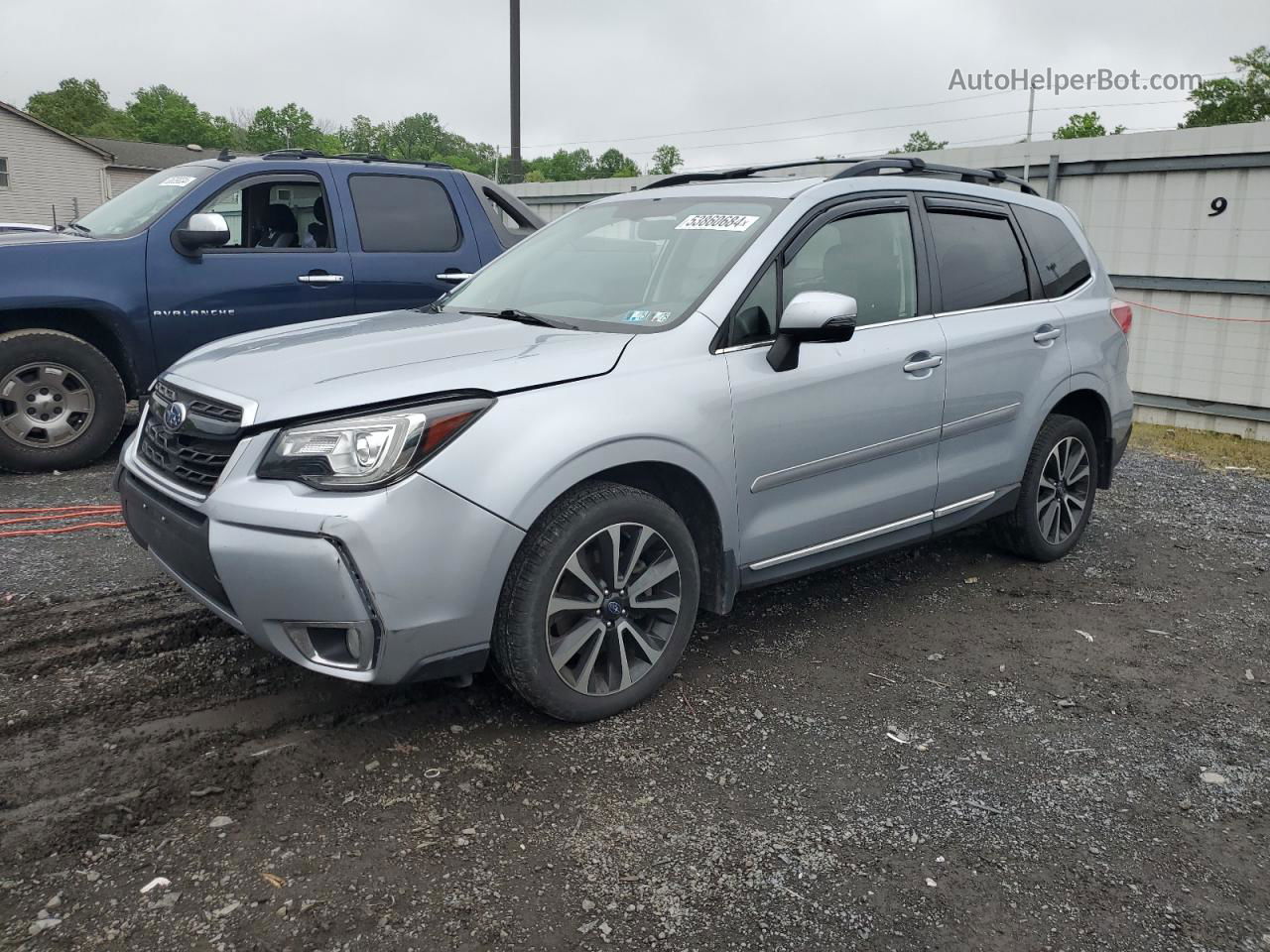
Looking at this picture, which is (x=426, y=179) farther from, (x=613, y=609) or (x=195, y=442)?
(x=613, y=609)

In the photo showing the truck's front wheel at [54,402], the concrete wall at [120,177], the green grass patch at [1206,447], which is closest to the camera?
the truck's front wheel at [54,402]

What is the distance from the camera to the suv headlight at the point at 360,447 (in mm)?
2918

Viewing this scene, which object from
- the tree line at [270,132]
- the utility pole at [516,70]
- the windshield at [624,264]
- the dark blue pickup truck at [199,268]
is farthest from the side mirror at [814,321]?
the tree line at [270,132]

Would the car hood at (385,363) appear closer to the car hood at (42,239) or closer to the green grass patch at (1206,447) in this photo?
the car hood at (42,239)

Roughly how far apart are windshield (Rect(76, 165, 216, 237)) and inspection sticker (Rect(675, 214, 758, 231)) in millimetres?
4098

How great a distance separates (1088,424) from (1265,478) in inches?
132

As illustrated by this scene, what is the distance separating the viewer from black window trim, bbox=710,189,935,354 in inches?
145

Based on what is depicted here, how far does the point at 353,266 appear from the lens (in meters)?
7.07

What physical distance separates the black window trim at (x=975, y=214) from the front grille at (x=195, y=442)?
114 inches

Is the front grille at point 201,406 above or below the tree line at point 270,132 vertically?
below

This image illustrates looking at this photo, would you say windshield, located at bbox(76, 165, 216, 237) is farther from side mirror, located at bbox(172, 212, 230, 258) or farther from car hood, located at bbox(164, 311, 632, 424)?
car hood, located at bbox(164, 311, 632, 424)

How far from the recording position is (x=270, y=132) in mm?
95688

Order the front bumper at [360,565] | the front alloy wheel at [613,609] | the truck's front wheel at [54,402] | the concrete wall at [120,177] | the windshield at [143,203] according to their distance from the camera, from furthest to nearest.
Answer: the concrete wall at [120,177]
the windshield at [143,203]
the truck's front wheel at [54,402]
the front alloy wheel at [613,609]
the front bumper at [360,565]

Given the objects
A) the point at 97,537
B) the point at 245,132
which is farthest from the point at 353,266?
the point at 245,132
